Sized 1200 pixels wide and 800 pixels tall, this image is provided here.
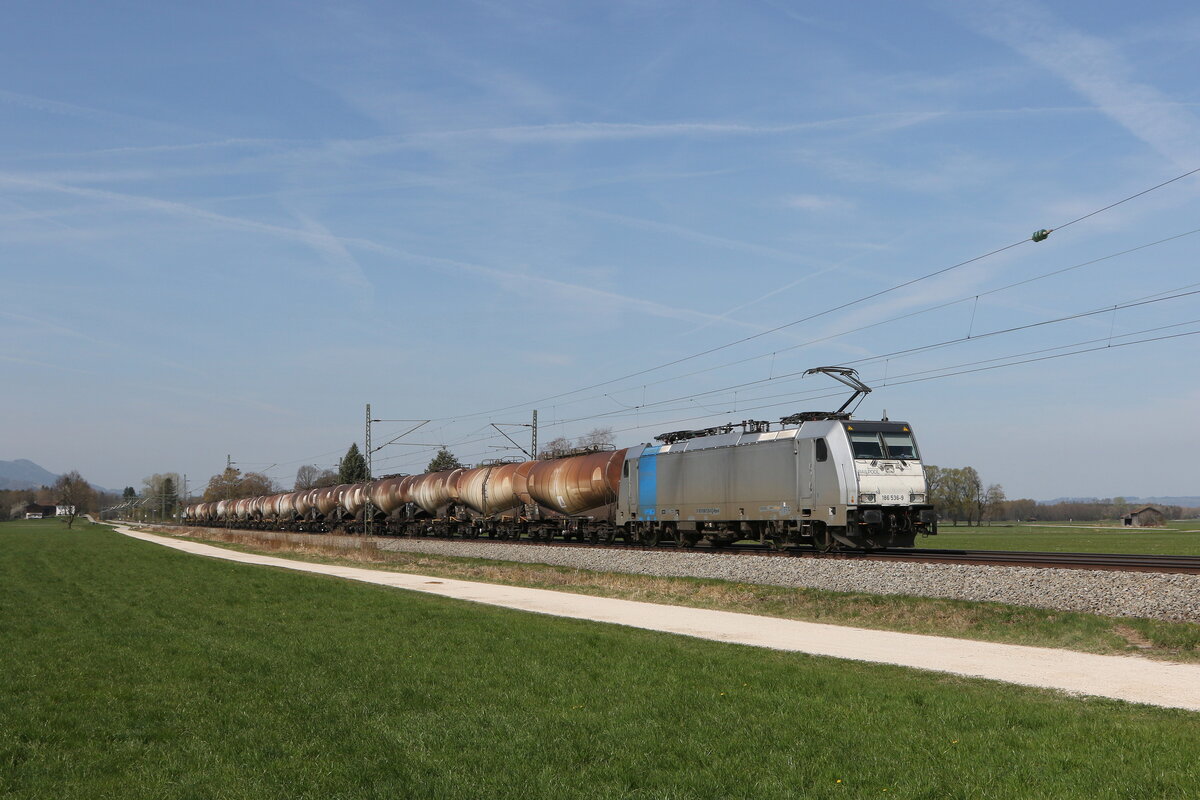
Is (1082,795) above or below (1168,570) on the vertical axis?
below

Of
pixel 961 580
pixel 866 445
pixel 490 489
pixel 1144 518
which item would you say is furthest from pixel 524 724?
pixel 1144 518

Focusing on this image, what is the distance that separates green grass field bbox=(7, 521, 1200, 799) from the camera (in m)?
8.04

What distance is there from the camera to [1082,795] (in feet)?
24.9

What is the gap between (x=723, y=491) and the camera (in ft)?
108

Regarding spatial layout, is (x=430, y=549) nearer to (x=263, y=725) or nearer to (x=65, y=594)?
(x=65, y=594)

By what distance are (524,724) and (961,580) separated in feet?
45.8

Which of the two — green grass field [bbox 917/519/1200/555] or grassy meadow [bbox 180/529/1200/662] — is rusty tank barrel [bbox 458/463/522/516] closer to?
grassy meadow [bbox 180/529/1200/662]

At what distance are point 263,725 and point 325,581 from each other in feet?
67.7

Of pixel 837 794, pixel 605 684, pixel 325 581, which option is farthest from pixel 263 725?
pixel 325 581

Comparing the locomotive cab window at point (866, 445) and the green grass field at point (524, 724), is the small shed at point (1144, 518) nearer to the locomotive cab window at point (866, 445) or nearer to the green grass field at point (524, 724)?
the locomotive cab window at point (866, 445)

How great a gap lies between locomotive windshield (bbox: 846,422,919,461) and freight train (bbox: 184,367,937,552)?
0.04m

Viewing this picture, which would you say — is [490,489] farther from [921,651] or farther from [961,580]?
[921,651]

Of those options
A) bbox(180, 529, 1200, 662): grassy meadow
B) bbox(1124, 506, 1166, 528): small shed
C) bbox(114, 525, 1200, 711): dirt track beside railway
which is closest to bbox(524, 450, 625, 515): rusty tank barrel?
bbox(180, 529, 1200, 662): grassy meadow

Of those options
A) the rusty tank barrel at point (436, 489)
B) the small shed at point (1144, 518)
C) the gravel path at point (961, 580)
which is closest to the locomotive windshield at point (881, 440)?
the gravel path at point (961, 580)
